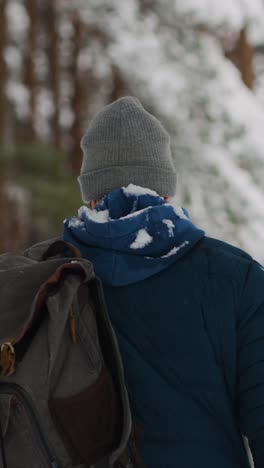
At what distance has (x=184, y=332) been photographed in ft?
5.30

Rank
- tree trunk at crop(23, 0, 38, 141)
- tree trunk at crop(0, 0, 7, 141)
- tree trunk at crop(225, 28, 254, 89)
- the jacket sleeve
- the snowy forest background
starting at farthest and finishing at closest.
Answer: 1. tree trunk at crop(23, 0, 38, 141)
2. tree trunk at crop(0, 0, 7, 141)
3. tree trunk at crop(225, 28, 254, 89)
4. the snowy forest background
5. the jacket sleeve

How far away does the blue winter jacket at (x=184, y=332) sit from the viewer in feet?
5.19

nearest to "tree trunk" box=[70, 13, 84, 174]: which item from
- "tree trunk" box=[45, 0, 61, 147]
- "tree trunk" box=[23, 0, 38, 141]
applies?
"tree trunk" box=[45, 0, 61, 147]

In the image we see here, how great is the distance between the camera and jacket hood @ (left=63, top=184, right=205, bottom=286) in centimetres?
164

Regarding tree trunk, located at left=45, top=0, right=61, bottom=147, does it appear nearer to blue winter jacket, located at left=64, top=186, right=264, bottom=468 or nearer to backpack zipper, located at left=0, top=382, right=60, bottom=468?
blue winter jacket, located at left=64, top=186, right=264, bottom=468

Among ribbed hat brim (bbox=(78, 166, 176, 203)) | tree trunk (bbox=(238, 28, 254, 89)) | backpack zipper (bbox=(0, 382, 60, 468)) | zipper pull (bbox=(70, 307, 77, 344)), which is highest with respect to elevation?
tree trunk (bbox=(238, 28, 254, 89))

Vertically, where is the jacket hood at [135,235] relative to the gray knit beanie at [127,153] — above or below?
below

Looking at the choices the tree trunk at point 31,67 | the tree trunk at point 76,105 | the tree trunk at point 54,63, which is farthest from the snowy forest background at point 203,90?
the tree trunk at point 54,63

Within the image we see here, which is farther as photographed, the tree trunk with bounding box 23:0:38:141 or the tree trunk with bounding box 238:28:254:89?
the tree trunk with bounding box 23:0:38:141

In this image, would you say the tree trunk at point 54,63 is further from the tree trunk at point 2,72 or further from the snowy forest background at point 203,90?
the snowy forest background at point 203,90

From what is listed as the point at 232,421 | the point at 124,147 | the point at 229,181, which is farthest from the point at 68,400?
the point at 229,181

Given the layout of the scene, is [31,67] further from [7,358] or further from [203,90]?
[7,358]

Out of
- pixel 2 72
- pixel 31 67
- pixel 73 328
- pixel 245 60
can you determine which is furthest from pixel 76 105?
pixel 73 328

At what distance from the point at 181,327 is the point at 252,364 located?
182mm
